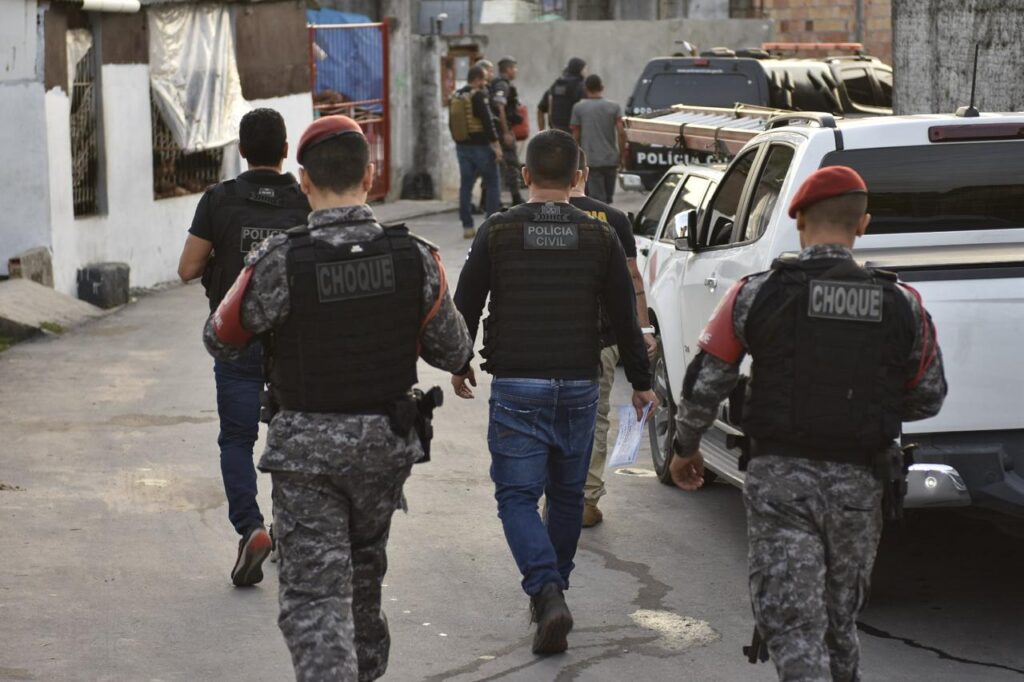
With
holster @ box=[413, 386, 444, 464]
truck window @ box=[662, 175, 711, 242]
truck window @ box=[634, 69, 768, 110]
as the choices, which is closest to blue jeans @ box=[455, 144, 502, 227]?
truck window @ box=[634, 69, 768, 110]

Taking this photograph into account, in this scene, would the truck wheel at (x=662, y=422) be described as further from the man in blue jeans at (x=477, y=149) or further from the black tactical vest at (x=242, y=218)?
the man in blue jeans at (x=477, y=149)

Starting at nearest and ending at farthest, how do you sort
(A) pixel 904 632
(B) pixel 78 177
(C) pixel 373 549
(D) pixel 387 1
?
(C) pixel 373 549, (A) pixel 904 632, (B) pixel 78 177, (D) pixel 387 1

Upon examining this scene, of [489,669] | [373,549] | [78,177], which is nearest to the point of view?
[373,549]

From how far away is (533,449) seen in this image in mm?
6062

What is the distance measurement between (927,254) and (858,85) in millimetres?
16264

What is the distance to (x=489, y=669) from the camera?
582 cm

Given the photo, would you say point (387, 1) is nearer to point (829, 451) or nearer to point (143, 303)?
point (143, 303)

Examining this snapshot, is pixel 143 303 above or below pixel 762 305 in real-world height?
below

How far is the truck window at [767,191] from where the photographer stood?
7070 millimetres

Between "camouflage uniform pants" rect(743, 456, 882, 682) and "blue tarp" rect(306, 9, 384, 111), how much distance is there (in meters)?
18.7

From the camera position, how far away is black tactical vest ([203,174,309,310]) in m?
6.52

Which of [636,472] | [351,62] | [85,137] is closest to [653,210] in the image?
[636,472]

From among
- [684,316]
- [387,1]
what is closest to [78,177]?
[684,316]

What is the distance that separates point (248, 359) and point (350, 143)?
2.12m
